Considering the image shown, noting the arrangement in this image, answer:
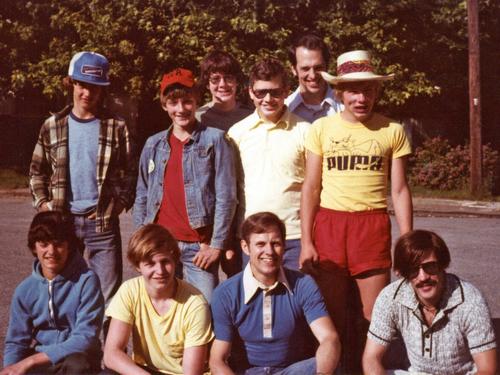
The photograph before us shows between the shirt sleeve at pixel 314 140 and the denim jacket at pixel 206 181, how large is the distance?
1.52 ft

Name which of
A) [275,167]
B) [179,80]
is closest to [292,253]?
[275,167]

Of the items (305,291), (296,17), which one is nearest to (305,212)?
(305,291)

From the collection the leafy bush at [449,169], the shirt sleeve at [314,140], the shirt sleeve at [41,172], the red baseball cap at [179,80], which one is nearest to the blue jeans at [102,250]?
the shirt sleeve at [41,172]

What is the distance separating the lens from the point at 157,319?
396 centimetres

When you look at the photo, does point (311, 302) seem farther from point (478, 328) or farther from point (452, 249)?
point (452, 249)

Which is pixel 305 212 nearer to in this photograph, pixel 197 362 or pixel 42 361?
pixel 197 362

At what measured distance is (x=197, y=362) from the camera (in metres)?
3.88

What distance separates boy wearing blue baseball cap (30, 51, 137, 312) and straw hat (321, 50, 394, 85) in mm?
1322

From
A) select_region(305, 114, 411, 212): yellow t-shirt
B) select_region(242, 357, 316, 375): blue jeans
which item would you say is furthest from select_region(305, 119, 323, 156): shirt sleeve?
select_region(242, 357, 316, 375): blue jeans

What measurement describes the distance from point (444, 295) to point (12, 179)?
16541mm

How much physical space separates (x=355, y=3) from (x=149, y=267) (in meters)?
15.1

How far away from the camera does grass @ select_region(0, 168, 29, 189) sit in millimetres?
17950

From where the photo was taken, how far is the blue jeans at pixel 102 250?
185 inches

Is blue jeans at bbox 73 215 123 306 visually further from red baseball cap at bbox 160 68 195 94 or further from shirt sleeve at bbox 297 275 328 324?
shirt sleeve at bbox 297 275 328 324
